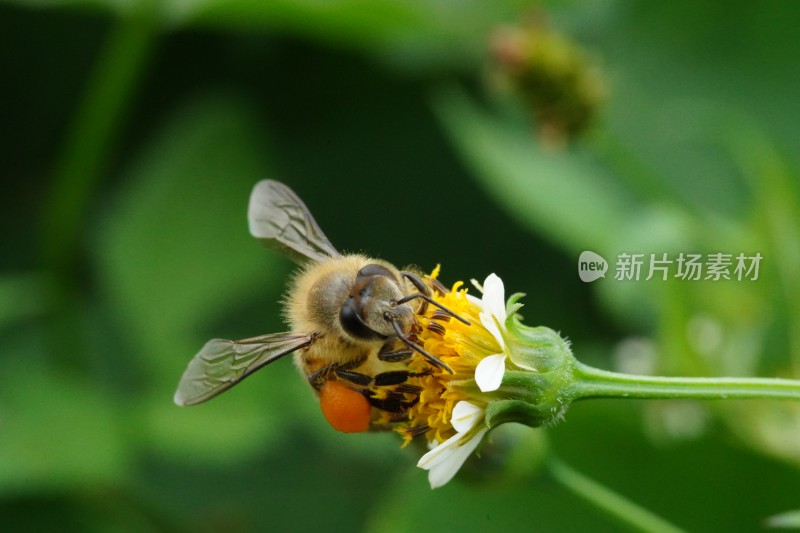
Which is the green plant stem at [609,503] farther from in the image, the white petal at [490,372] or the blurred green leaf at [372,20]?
the blurred green leaf at [372,20]

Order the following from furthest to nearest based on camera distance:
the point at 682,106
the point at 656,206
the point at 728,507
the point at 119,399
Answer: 1. the point at 682,106
2. the point at 119,399
3. the point at 656,206
4. the point at 728,507

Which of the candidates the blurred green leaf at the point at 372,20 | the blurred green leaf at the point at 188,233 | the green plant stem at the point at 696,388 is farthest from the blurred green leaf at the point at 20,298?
the green plant stem at the point at 696,388

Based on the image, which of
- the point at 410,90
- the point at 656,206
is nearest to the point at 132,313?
the point at 410,90

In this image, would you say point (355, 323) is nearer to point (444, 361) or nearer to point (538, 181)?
point (444, 361)

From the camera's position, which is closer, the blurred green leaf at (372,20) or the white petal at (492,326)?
the white petal at (492,326)

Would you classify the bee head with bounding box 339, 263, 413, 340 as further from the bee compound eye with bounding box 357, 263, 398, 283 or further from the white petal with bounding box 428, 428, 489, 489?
the white petal with bounding box 428, 428, 489, 489

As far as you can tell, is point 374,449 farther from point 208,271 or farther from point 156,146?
point 156,146

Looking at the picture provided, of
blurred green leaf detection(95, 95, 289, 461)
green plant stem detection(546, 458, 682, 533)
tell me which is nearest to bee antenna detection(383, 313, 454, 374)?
green plant stem detection(546, 458, 682, 533)

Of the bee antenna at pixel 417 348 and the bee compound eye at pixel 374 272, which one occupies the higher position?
the bee compound eye at pixel 374 272
